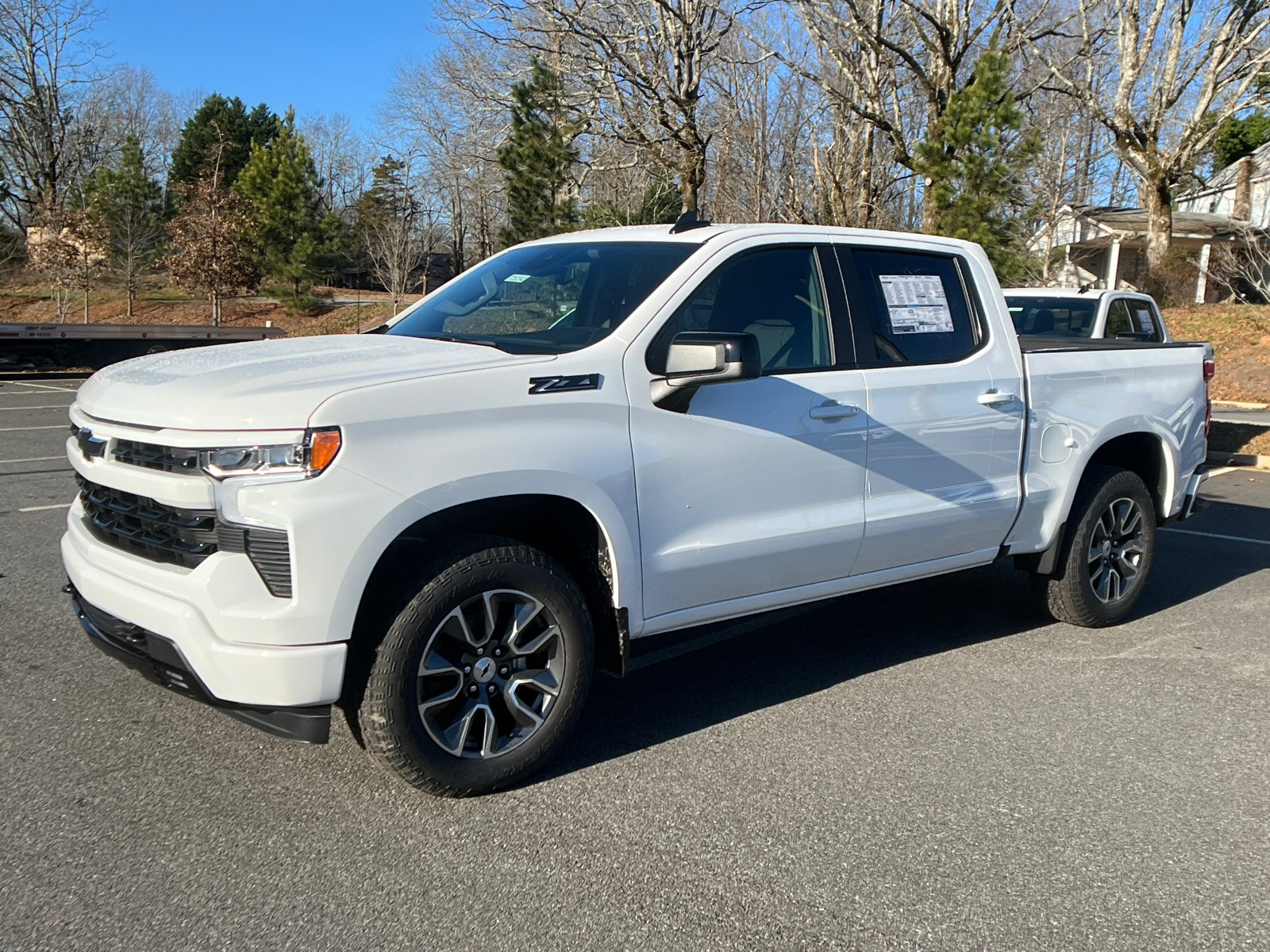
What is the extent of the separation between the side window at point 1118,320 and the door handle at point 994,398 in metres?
6.99

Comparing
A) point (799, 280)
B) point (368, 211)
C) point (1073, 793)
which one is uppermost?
point (368, 211)

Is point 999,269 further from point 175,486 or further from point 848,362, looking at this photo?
point 175,486

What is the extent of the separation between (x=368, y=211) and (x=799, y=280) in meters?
48.0

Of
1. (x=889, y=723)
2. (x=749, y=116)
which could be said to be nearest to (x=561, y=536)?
(x=889, y=723)

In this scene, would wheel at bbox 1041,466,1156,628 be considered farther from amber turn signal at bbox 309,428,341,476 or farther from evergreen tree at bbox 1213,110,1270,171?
evergreen tree at bbox 1213,110,1270,171

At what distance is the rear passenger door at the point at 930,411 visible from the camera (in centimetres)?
451

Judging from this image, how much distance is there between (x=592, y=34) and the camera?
24.9 metres

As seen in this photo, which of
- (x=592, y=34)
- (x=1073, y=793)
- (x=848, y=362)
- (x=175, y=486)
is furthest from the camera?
(x=592, y=34)

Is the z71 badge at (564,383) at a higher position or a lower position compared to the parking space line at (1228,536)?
higher

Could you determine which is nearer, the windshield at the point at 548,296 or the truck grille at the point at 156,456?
the truck grille at the point at 156,456

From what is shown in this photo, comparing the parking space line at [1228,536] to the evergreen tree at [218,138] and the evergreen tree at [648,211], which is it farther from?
the evergreen tree at [218,138]

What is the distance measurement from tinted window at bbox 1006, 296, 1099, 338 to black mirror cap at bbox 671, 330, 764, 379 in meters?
7.70

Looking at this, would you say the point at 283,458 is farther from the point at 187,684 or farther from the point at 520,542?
the point at 520,542

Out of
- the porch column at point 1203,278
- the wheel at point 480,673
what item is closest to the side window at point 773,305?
the wheel at point 480,673
